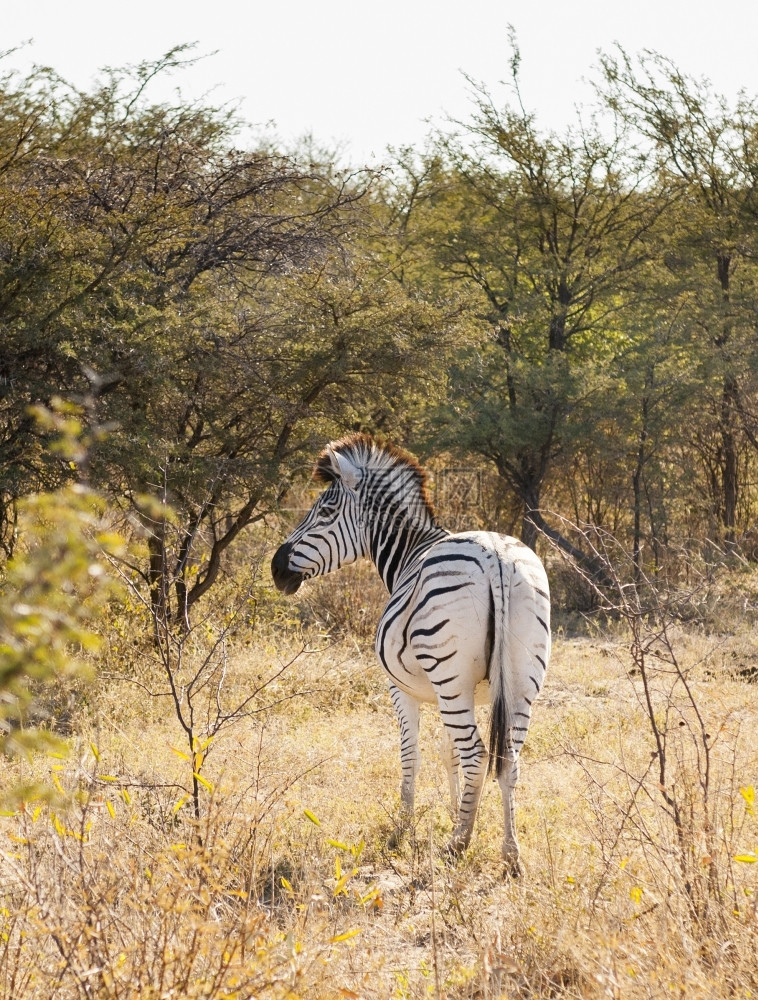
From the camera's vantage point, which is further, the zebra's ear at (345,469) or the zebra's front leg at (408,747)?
the zebra's ear at (345,469)

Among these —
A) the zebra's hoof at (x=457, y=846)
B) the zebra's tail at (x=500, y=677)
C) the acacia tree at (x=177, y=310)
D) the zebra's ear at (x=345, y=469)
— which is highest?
the acacia tree at (x=177, y=310)

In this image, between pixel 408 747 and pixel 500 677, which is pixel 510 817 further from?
pixel 408 747

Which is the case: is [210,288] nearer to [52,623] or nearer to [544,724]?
[544,724]

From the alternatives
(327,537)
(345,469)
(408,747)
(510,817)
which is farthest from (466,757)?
(345,469)

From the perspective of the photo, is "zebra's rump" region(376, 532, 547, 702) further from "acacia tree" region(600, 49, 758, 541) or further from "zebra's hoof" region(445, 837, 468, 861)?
"acacia tree" region(600, 49, 758, 541)

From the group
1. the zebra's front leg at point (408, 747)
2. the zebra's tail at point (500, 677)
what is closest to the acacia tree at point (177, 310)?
the zebra's front leg at point (408, 747)

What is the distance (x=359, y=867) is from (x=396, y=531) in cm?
189

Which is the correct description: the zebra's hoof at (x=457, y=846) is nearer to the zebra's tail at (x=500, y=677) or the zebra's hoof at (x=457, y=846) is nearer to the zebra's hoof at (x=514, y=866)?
the zebra's hoof at (x=514, y=866)

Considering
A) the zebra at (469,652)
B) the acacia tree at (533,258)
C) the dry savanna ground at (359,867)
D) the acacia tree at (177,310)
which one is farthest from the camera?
the acacia tree at (533,258)

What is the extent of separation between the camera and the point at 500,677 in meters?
4.59

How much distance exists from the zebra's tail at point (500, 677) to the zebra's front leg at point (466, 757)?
0.09 m

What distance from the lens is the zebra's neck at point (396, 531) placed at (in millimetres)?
5734

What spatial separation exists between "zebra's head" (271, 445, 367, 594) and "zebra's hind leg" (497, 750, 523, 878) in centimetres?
177

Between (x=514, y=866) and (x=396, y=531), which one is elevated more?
(x=396, y=531)
